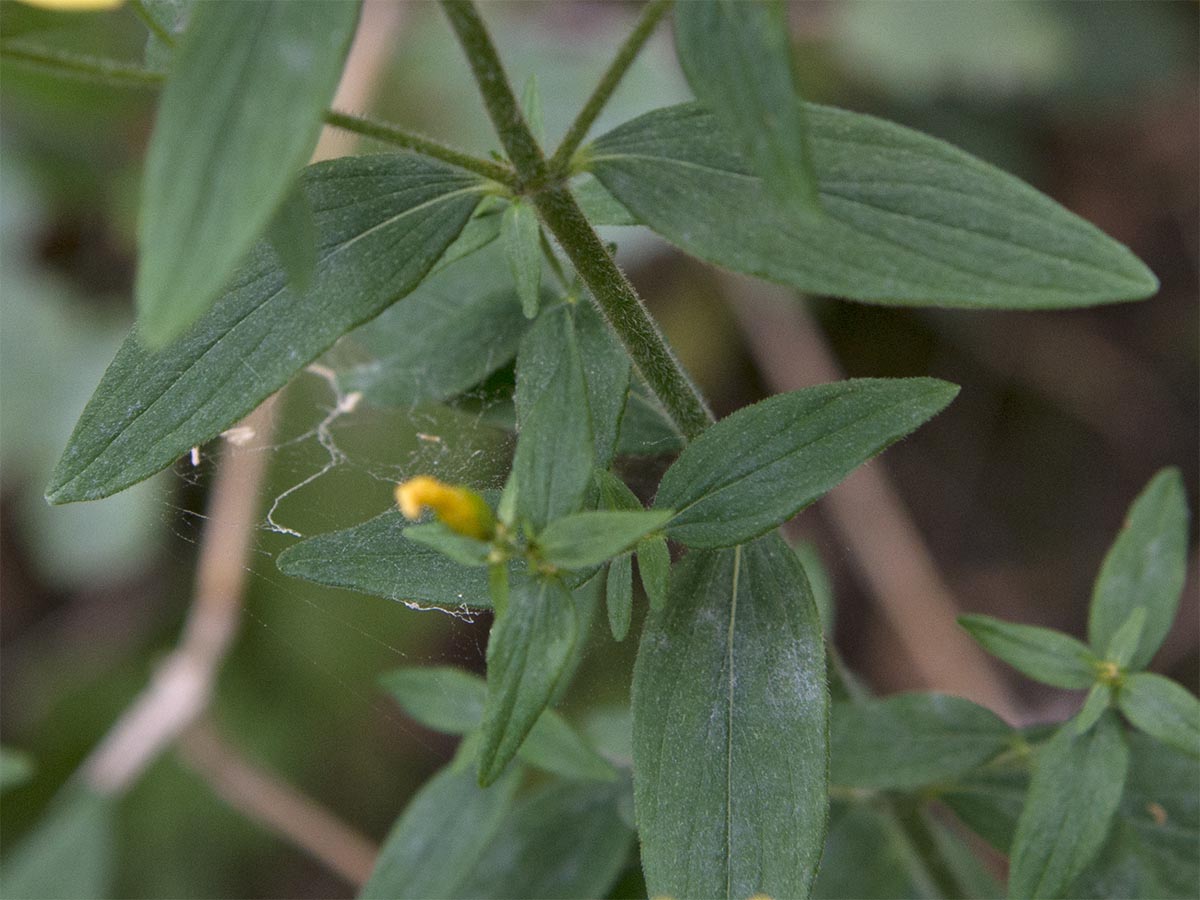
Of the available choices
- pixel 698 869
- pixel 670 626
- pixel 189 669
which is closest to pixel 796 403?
pixel 670 626

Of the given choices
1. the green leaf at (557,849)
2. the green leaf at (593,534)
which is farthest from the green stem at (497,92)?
the green leaf at (557,849)

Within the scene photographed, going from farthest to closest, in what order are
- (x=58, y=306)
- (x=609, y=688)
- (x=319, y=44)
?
1. (x=58, y=306)
2. (x=609, y=688)
3. (x=319, y=44)

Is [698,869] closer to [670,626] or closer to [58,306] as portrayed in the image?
[670,626]

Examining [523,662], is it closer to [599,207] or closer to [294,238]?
[294,238]

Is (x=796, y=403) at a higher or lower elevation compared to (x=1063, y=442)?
higher

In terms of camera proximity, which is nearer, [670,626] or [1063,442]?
[670,626]

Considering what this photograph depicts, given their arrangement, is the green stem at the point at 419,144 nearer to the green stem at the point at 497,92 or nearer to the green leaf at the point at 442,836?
the green stem at the point at 497,92

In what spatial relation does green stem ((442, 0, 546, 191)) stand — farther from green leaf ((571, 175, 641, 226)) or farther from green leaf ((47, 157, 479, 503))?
green leaf ((571, 175, 641, 226))
